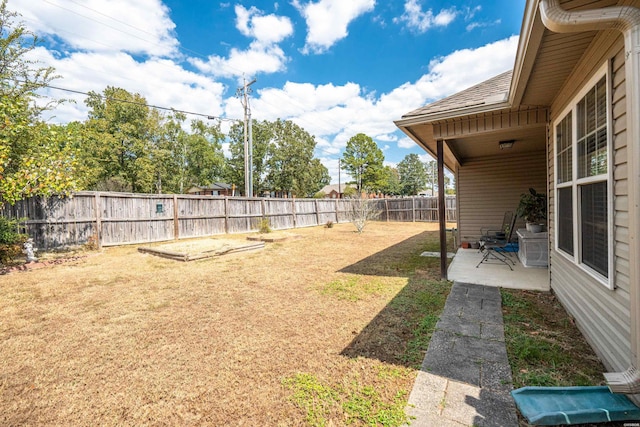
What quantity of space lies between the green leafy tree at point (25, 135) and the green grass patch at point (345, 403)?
6.52m

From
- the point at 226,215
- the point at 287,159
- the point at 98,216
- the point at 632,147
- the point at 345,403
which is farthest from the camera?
the point at 287,159

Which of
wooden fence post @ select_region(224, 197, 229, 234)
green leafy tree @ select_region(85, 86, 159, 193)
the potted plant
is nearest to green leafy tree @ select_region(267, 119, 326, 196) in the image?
green leafy tree @ select_region(85, 86, 159, 193)

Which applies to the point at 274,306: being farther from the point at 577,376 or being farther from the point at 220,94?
the point at 220,94

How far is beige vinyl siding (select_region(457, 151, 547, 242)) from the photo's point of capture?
6.73 m

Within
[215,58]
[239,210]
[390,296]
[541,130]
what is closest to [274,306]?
[390,296]

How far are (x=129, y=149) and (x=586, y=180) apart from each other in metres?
27.1

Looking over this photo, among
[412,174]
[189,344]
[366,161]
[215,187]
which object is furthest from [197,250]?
[412,174]

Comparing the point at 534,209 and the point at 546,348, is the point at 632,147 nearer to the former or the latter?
the point at 546,348

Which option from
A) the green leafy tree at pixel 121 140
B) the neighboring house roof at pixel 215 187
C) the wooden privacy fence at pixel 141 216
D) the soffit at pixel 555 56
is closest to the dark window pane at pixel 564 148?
the soffit at pixel 555 56

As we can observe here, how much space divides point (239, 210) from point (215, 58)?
8.99 meters

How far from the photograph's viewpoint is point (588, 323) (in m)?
2.39

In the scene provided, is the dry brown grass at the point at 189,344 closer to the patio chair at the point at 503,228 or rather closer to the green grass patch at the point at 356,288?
the green grass patch at the point at 356,288

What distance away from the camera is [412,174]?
54.9 meters

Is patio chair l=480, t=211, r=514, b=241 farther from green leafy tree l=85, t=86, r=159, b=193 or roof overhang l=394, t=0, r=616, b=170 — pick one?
green leafy tree l=85, t=86, r=159, b=193
